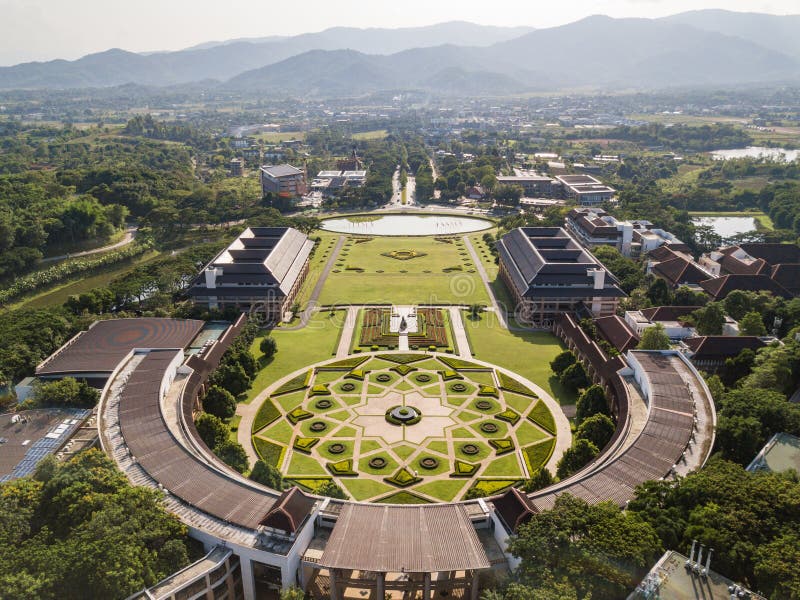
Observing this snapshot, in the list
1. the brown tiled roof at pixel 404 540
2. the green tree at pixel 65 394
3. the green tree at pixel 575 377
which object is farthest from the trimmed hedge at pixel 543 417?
the green tree at pixel 65 394

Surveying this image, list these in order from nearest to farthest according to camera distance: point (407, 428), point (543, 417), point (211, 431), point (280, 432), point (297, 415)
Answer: point (211, 431) < point (280, 432) < point (407, 428) < point (543, 417) < point (297, 415)

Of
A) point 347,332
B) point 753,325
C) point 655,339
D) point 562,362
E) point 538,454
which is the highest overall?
point 655,339

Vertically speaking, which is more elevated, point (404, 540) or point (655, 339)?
point (655, 339)

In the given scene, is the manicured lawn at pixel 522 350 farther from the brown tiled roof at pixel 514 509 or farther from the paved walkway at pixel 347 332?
the brown tiled roof at pixel 514 509

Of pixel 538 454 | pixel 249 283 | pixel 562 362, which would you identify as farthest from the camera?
pixel 249 283

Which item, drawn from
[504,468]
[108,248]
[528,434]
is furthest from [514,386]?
[108,248]

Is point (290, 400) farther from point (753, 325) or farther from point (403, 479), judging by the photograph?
point (753, 325)

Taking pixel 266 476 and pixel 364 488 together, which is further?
pixel 364 488
